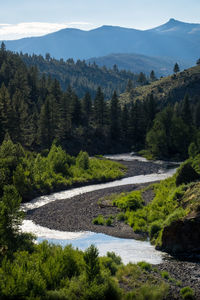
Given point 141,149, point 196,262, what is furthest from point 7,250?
point 141,149

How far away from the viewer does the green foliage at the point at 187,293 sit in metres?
20.3

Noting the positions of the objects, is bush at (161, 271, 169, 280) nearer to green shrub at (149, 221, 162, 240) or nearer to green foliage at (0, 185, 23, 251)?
green shrub at (149, 221, 162, 240)

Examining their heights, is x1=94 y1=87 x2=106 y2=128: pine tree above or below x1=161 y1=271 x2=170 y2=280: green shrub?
above

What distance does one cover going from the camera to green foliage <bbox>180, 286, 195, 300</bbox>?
66.5 ft

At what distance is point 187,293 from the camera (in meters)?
20.4

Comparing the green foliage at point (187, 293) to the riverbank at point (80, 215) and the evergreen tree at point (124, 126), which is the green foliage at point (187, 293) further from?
the evergreen tree at point (124, 126)

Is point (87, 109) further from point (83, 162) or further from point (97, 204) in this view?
point (97, 204)

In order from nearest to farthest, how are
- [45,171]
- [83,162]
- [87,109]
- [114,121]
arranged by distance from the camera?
[45,171]
[83,162]
[114,121]
[87,109]

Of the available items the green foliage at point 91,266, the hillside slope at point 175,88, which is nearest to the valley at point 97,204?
the green foliage at point 91,266

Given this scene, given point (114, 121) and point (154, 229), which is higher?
point (114, 121)

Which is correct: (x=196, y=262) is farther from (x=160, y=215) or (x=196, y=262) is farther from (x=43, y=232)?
(x=43, y=232)

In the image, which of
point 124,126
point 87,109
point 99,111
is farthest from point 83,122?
point 124,126

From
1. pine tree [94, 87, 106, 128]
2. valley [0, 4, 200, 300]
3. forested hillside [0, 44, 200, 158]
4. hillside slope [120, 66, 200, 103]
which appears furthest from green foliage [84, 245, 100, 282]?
hillside slope [120, 66, 200, 103]

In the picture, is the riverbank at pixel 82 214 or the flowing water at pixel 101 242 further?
the riverbank at pixel 82 214
